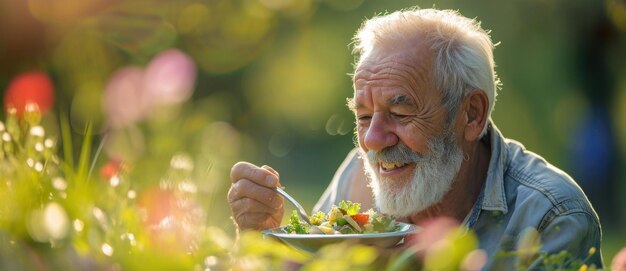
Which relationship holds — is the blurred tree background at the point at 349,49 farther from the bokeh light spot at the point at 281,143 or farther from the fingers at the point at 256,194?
the fingers at the point at 256,194

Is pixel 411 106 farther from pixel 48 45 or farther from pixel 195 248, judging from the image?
pixel 48 45

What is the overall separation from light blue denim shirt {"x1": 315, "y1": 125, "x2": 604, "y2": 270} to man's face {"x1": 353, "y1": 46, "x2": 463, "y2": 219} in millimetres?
193

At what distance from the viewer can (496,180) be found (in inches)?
134

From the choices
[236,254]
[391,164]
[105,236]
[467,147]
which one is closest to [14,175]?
[105,236]

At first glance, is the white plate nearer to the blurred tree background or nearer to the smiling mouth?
the smiling mouth

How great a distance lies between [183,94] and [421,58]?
88.1 inches

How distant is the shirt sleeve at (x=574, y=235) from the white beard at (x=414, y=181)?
48 cm

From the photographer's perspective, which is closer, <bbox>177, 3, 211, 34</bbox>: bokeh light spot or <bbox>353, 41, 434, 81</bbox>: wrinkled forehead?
<bbox>353, 41, 434, 81</bbox>: wrinkled forehead

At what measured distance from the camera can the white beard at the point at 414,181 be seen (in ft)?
11.1

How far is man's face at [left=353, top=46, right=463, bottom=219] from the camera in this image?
339cm

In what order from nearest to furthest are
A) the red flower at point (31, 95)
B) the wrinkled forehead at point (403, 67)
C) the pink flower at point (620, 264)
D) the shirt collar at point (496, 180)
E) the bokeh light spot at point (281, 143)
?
the pink flower at point (620, 264), the red flower at point (31, 95), the shirt collar at point (496, 180), the wrinkled forehead at point (403, 67), the bokeh light spot at point (281, 143)

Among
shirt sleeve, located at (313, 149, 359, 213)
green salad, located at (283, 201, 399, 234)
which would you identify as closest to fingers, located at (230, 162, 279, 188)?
green salad, located at (283, 201, 399, 234)

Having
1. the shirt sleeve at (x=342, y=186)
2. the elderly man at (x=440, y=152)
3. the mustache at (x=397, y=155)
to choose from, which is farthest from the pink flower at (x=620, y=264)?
the shirt sleeve at (x=342, y=186)

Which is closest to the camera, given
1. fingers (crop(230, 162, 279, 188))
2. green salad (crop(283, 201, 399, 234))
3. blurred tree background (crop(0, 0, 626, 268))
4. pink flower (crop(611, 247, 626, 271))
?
pink flower (crop(611, 247, 626, 271))
